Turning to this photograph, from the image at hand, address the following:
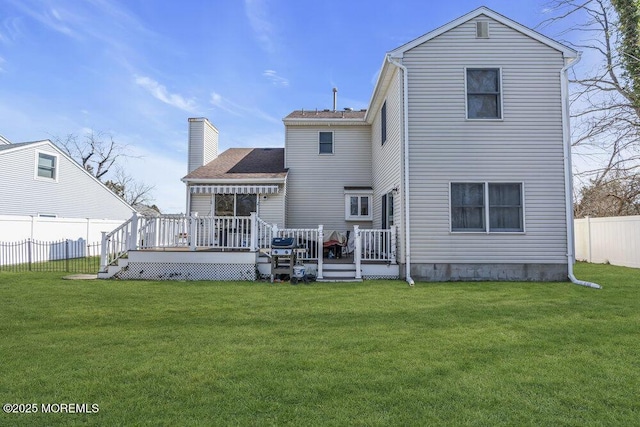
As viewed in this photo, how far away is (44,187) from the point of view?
734 inches

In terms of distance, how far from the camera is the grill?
973 centimetres

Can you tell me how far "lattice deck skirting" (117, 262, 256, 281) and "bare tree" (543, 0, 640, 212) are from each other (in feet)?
48.0

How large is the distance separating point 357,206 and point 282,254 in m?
5.92

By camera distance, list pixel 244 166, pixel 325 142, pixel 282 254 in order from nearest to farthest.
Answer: pixel 282 254 → pixel 325 142 → pixel 244 166

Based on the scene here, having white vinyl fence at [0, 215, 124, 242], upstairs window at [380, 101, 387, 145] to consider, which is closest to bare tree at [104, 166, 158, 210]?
white vinyl fence at [0, 215, 124, 242]

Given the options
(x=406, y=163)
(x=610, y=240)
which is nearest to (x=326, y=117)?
(x=406, y=163)

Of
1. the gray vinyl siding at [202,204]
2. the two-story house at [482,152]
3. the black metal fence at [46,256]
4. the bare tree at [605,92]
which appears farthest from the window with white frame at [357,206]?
the black metal fence at [46,256]

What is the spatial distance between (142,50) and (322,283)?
13467 millimetres

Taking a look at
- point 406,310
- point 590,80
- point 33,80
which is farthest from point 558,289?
point 33,80

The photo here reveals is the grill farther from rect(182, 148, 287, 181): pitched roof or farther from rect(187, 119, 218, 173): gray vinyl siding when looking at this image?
rect(187, 119, 218, 173): gray vinyl siding

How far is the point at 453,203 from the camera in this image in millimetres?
9969

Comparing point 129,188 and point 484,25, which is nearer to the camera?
point 484,25

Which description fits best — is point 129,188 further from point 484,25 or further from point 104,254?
point 484,25

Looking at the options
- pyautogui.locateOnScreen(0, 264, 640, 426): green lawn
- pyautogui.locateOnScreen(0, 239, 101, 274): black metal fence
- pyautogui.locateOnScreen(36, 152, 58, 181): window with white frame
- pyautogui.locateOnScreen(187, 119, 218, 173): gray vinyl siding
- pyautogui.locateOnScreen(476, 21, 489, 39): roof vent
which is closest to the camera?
pyautogui.locateOnScreen(0, 264, 640, 426): green lawn
